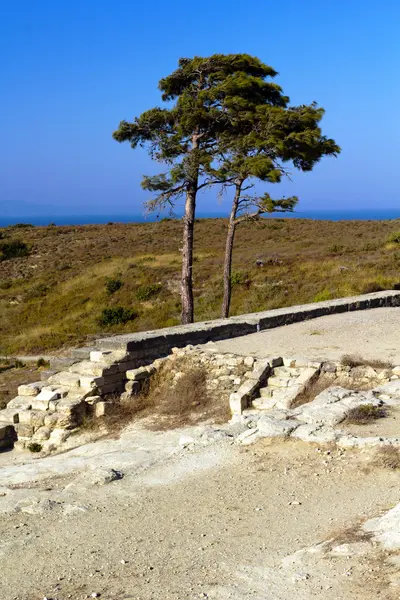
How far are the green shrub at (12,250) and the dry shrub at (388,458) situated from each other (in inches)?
1754

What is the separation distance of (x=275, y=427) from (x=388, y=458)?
4.62ft

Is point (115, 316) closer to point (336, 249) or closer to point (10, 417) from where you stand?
point (336, 249)

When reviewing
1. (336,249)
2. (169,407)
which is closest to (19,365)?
(169,407)

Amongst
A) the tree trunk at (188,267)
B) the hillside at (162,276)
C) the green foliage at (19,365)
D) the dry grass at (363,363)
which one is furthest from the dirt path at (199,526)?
the hillside at (162,276)

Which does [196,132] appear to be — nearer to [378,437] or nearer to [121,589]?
[378,437]

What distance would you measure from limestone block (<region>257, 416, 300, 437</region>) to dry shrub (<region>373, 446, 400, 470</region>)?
1093mm

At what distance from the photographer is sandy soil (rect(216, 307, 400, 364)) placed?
11250mm

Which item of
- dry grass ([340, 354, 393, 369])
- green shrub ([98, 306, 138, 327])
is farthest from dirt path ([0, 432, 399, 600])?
green shrub ([98, 306, 138, 327])

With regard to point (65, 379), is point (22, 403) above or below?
below

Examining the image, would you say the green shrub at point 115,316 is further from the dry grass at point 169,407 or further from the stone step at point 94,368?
the dry grass at point 169,407

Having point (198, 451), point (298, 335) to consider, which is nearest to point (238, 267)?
point (298, 335)

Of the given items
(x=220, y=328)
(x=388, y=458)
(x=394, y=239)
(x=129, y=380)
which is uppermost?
(x=394, y=239)

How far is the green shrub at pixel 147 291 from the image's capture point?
3105 centimetres

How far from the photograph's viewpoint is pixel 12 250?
49.9 m
